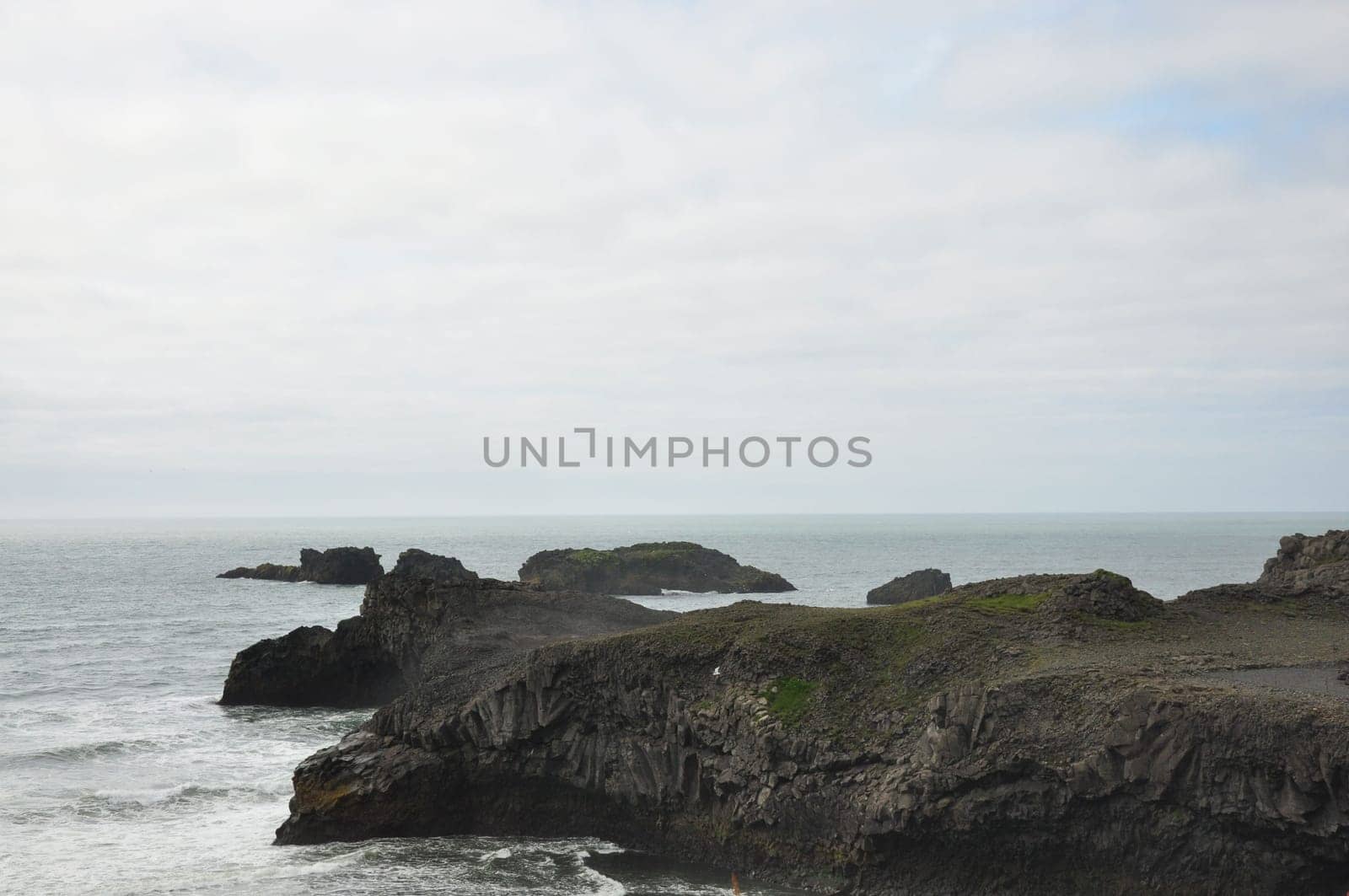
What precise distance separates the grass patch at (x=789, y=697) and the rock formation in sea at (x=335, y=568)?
8845 centimetres

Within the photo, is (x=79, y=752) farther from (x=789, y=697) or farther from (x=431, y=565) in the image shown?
(x=431, y=565)

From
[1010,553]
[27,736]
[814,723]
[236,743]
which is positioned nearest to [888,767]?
[814,723]

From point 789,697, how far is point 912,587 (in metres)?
59.0

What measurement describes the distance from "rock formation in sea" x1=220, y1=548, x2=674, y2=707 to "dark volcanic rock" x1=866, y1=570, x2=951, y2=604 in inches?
1676

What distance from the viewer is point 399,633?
1569 inches

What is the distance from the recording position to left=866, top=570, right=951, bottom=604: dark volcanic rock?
3164 inches

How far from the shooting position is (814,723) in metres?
22.8

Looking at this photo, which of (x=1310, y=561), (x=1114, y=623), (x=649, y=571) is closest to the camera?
(x=1114, y=623)

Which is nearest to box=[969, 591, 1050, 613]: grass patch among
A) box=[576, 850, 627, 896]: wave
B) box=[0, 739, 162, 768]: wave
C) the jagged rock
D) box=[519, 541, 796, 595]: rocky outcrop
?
box=[576, 850, 627, 896]: wave

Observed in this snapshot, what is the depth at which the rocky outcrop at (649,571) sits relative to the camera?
97750 millimetres

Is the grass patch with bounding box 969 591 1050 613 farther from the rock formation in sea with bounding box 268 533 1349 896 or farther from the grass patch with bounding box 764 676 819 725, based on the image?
the grass patch with bounding box 764 676 819 725

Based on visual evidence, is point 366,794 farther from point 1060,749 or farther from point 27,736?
point 27,736

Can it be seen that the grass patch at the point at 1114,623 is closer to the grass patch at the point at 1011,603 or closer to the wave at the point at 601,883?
the grass patch at the point at 1011,603

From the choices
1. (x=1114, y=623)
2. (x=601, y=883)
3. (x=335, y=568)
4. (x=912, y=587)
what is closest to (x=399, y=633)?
(x=601, y=883)
